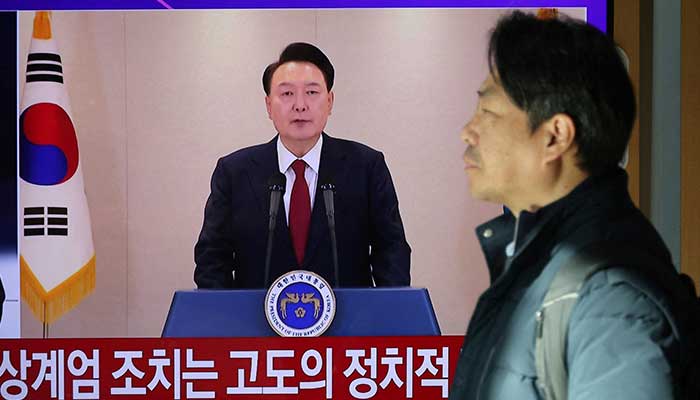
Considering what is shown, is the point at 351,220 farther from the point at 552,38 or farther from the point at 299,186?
the point at 552,38

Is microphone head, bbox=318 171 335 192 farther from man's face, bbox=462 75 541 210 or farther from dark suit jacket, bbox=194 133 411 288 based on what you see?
man's face, bbox=462 75 541 210

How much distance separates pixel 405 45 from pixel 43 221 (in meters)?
1.72

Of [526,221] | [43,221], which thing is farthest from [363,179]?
[526,221]

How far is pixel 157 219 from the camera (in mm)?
4145

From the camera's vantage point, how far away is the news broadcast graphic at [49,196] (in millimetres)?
4121

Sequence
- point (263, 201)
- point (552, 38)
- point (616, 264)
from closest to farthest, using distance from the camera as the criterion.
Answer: point (616, 264), point (552, 38), point (263, 201)

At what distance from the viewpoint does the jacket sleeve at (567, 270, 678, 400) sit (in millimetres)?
1180

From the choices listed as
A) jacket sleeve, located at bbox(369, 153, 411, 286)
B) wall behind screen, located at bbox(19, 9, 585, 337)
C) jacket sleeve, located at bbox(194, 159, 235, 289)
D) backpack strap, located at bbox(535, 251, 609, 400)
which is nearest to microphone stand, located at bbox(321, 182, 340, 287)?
jacket sleeve, located at bbox(369, 153, 411, 286)

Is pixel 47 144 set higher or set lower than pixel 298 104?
lower

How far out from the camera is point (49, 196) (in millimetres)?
4133

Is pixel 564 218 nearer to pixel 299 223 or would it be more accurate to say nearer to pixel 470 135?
pixel 470 135

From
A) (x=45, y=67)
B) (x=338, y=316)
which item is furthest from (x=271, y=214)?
(x=45, y=67)
